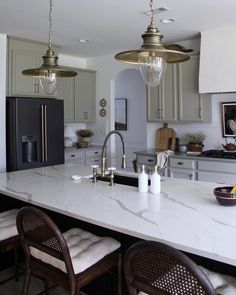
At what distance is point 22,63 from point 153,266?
13.4ft

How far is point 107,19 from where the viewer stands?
12.2 ft

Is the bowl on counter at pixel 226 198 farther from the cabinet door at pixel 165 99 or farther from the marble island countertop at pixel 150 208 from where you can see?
the cabinet door at pixel 165 99

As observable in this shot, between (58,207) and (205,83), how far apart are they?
3071 mm

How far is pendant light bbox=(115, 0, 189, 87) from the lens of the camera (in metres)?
1.88

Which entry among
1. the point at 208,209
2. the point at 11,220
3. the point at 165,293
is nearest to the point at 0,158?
the point at 11,220

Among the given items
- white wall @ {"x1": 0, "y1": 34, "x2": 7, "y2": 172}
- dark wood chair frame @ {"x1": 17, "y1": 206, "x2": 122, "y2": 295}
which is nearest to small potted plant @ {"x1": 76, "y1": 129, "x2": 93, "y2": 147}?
white wall @ {"x1": 0, "y1": 34, "x2": 7, "y2": 172}

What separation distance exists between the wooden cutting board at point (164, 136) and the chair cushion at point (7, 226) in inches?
126

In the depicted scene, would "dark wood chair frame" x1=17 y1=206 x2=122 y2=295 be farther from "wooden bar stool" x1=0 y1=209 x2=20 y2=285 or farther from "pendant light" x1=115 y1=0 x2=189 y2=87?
"pendant light" x1=115 y1=0 x2=189 y2=87

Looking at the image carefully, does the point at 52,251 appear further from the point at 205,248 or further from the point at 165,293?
the point at 205,248

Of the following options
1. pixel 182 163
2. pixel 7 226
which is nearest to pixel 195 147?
pixel 182 163

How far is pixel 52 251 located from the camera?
167 cm

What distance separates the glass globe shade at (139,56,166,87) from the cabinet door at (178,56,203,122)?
2452mm

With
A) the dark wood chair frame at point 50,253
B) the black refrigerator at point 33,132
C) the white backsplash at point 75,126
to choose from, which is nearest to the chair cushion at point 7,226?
the dark wood chair frame at point 50,253

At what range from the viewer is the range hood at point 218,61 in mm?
4047
